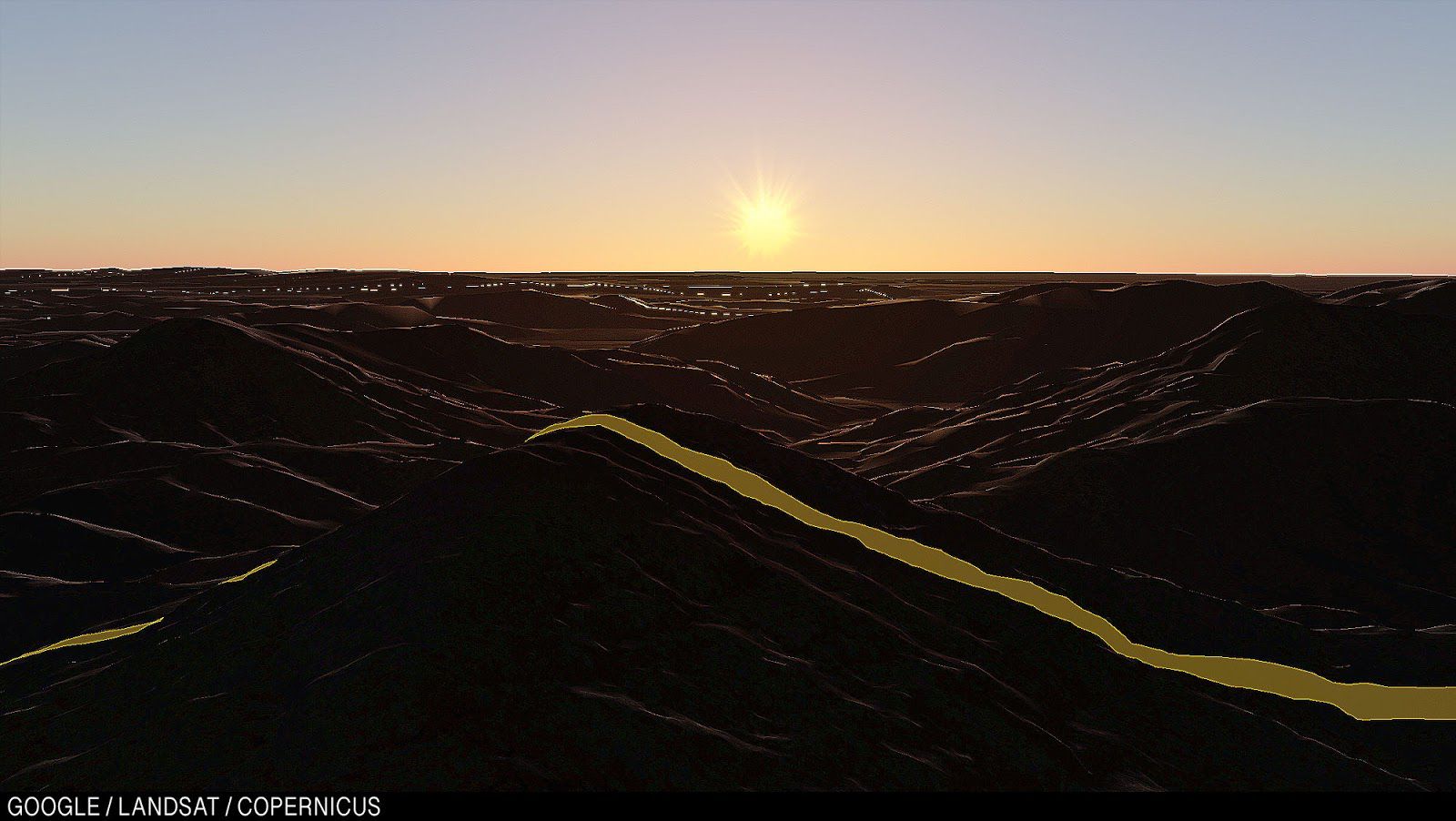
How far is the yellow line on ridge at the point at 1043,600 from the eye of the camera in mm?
11547

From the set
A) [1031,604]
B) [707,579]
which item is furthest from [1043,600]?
[707,579]

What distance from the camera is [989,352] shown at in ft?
181

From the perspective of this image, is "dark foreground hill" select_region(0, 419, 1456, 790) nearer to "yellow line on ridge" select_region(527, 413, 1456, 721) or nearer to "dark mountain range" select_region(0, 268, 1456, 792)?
"dark mountain range" select_region(0, 268, 1456, 792)

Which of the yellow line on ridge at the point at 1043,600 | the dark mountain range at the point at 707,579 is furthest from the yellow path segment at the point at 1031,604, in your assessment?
the dark mountain range at the point at 707,579

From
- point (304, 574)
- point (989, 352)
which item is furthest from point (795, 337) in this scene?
point (304, 574)

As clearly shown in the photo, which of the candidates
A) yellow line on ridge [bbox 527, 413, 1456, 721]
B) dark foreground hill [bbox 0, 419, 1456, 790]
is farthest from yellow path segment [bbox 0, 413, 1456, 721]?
dark foreground hill [bbox 0, 419, 1456, 790]

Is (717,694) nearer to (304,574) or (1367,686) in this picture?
(304,574)

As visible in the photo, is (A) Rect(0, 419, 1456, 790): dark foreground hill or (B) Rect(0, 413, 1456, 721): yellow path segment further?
(B) Rect(0, 413, 1456, 721): yellow path segment

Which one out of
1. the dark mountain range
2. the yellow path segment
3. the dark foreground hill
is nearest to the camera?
the dark foreground hill

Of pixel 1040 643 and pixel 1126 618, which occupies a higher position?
pixel 1040 643

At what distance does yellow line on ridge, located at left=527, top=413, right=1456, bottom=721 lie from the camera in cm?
1155

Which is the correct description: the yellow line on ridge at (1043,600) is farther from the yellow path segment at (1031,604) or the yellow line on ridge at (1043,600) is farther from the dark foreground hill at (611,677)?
the dark foreground hill at (611,677)

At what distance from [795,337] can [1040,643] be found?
196ft

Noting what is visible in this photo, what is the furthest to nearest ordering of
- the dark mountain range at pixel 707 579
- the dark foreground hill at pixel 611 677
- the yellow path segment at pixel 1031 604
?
1. the yellow path segment at pixel 1031 604
2. the dark mountain range at pixel 707 579
3. the dark foreground hill at pixel 611 677
